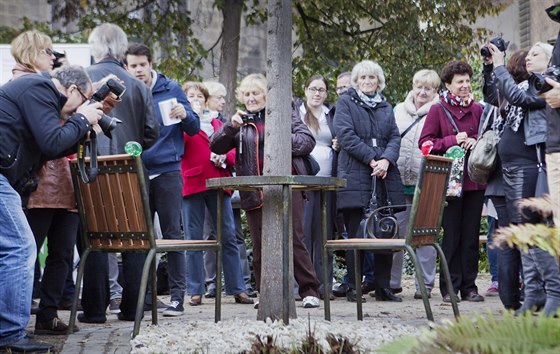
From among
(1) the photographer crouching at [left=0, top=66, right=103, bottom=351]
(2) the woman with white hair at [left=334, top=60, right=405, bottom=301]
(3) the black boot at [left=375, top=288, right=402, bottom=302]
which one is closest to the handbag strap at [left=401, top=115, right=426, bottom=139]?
(2) the woman with white hair at [left=334, top=60, right=405, bottom=301]

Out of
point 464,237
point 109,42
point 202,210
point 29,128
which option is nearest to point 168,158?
point 109,42

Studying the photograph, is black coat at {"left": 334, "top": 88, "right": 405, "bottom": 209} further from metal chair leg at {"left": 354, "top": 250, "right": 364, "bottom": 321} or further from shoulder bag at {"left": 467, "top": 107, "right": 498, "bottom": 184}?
metal chair leg at {"left": 354, "top": 250, "right": 364, "bottom": 321}

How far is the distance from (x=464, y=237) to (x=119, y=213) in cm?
Result: 394

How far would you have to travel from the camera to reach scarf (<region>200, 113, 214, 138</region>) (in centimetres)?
1028

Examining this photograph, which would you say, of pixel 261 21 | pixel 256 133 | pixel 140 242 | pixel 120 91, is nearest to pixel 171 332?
pixel 140 242

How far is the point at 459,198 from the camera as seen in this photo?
9.70 metres

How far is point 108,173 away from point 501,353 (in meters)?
4.29

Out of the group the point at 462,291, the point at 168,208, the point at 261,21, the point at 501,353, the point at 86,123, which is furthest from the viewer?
the point at 261,21

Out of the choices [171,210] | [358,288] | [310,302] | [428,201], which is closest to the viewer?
[428,201]

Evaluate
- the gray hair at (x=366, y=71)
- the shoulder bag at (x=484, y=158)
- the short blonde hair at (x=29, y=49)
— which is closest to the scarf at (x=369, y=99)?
the gray hair at (x=366, y=71)

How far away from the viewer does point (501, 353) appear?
2895 mm

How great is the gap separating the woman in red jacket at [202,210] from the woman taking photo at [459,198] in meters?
1.81

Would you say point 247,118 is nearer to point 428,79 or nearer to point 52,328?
point 428,79

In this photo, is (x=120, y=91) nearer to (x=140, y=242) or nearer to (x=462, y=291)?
(x=140, y=242)
